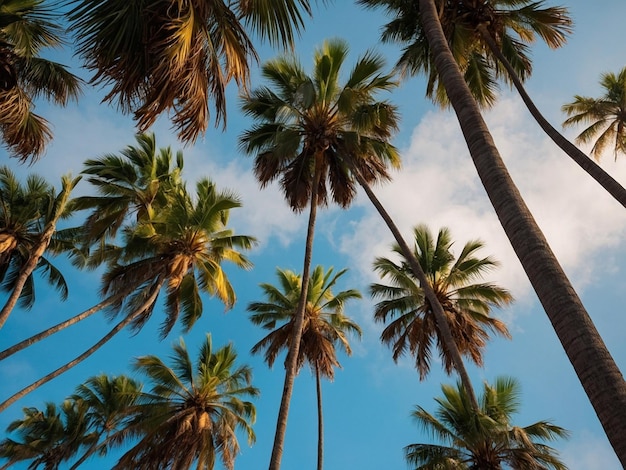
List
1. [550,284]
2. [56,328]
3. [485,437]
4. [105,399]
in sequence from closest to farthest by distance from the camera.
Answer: [550,284]
[485,437]
[56,328]
[105,399]

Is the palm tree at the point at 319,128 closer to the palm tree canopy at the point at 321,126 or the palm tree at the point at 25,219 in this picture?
the palm tree canopy at the point at 321,126

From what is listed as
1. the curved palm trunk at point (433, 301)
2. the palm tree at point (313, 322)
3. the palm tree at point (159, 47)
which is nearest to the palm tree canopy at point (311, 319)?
the palm tree at point (313, 322)

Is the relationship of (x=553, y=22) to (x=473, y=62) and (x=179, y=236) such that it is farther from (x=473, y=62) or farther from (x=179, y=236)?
(x=179, y=236)

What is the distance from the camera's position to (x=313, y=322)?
2108 centimetres

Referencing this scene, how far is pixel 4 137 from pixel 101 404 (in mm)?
16977

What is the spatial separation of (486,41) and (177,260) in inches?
478

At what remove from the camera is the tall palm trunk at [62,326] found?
1387 centimetres

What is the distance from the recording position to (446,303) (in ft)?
62.7

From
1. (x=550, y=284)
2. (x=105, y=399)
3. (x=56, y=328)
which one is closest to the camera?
(x=550, y=284)

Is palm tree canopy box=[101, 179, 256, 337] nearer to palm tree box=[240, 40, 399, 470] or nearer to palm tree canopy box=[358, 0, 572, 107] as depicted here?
palm tree box=[240, 40, 399, 470]

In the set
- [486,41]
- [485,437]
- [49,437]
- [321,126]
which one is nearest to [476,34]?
[486,41]

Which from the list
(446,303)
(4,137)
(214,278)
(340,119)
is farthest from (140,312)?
(446,303)

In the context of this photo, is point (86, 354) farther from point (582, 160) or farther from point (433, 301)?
point (582, 160)

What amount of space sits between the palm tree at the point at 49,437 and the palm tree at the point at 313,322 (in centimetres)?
1161
